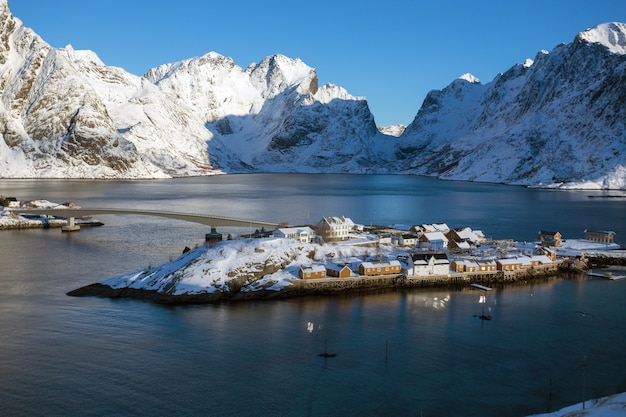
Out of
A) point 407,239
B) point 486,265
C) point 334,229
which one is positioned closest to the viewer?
point 486,265

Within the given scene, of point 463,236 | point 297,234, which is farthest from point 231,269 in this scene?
point 463,236

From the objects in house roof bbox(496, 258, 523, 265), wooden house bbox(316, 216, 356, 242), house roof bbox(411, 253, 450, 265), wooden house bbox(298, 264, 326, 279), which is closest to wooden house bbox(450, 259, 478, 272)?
house roof bbox(411, 253, 450, 265)

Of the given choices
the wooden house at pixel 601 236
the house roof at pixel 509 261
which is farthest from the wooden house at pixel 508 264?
the wooden house at pixel 601 236

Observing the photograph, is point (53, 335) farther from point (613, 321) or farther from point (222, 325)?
point (613, 321)

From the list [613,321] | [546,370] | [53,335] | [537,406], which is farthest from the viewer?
[613,321]

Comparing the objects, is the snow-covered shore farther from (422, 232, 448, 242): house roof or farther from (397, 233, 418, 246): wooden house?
(397, 233, 418, 246): wooden house

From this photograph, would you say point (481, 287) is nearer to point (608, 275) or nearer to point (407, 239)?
point (608, 275)

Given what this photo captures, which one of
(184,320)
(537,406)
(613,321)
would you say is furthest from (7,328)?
(613,321)

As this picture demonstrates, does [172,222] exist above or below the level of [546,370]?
above
